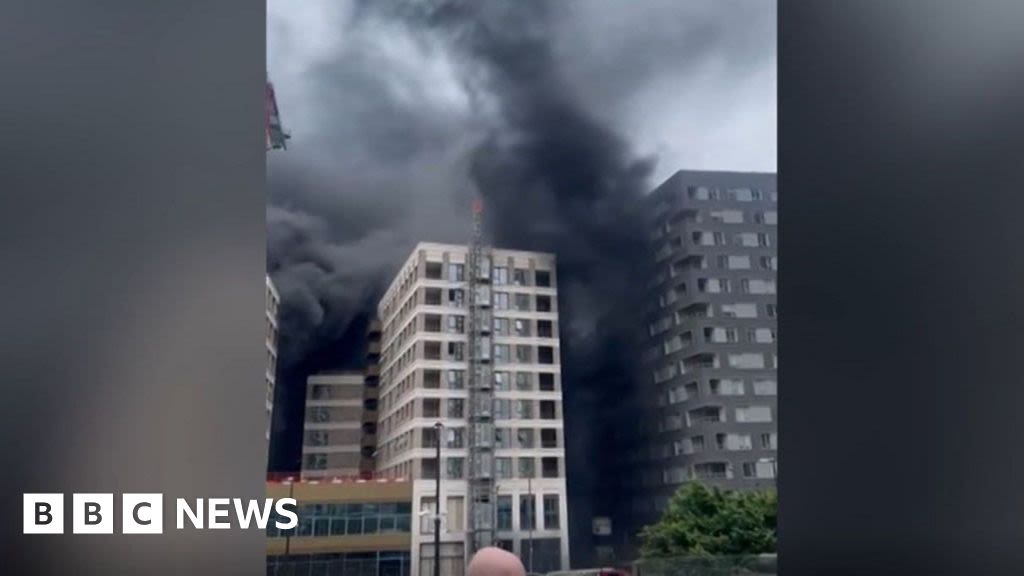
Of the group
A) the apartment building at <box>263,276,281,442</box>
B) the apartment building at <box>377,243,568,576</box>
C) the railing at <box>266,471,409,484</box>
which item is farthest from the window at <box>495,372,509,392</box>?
the apartment building at <box>263,276,281,442</box>

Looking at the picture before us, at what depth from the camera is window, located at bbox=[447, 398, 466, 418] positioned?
12.2 feet

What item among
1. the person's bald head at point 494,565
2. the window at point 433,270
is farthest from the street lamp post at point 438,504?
the person's bald head at point 494,565

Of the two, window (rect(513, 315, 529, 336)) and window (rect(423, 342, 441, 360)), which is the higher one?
window (rect(513, 315, 529, 336))

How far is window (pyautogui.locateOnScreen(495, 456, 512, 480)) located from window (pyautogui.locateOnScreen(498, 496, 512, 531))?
0.07 m

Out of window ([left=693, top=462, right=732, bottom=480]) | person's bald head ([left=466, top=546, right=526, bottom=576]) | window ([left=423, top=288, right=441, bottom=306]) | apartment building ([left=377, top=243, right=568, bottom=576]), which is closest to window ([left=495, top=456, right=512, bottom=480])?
apartment building ([left=377, top=243, right=568, bottom=576])


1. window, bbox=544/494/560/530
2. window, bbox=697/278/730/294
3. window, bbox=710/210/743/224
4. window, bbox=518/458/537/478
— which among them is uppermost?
window, bbox=710/210/743/224

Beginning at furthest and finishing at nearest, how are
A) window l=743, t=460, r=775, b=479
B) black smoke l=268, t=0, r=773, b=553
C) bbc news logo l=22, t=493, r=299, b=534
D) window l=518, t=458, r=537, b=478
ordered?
window l=743, t=460, r=775, b=479, window l=518, t=458, r=537, b=478, black smoke l=268, t=0, r=773, b=553, bbc news logo l=22, t=493, r=299, b=534

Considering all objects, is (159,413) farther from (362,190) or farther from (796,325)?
(796,325)

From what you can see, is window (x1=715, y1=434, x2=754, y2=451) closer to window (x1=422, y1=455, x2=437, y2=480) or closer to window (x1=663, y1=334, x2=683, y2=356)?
window (x1=663, y1=334, x2=683, y2=356)

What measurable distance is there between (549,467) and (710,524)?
62 centimetres

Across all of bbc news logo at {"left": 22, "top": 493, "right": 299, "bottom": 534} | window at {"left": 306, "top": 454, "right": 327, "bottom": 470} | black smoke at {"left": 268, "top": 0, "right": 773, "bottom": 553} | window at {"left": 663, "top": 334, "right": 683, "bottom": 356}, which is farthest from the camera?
window at {"left": 663, "top": 334, "right": 683, "bottom": 356}

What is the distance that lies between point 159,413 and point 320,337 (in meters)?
0.63

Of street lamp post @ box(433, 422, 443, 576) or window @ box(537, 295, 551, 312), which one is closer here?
street lamp post @ box(433, 422, 443, 576)

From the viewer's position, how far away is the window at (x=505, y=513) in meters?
3.70
